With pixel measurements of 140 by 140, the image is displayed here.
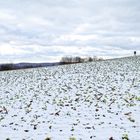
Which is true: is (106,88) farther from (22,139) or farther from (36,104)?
(22,139)

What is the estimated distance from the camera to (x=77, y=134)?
10180 millimetres

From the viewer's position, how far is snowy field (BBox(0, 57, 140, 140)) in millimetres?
10375

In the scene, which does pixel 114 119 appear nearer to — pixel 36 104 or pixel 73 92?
pixel 36 104

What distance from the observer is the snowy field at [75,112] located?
1038 cm

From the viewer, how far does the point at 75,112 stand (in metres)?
13.9

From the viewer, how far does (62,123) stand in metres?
12.0

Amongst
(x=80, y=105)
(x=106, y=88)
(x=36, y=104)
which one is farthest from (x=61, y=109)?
(x=106, y=88)

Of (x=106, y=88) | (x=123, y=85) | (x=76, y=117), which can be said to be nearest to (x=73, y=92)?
(x=106, y=88)

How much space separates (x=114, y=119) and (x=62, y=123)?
202cm

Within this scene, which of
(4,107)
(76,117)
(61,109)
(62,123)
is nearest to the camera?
(62,123)

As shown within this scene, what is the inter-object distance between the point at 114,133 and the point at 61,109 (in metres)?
5.09

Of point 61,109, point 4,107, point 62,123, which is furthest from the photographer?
point 4,107

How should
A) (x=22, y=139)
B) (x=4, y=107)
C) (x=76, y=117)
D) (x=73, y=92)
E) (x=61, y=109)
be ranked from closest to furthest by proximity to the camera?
(x=22, y=139) < (x=76, y=117) < (x=61, y=109) < (x=4, y=107) < (x=73, y=92)

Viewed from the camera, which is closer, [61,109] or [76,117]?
[76,117]
